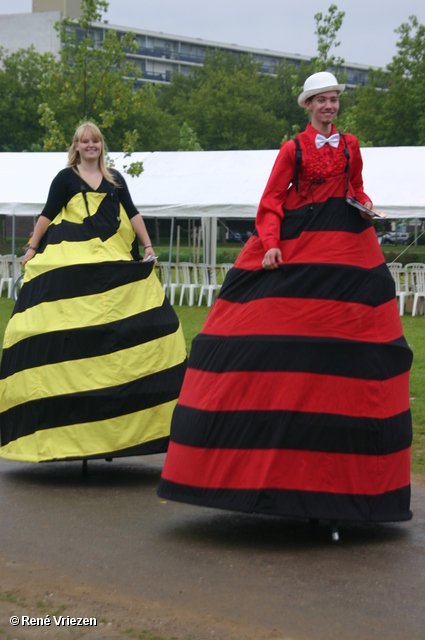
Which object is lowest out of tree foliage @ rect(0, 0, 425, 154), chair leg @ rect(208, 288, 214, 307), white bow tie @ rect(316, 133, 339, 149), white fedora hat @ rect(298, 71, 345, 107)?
chair leg @ rect(208, 288, 214, 307)

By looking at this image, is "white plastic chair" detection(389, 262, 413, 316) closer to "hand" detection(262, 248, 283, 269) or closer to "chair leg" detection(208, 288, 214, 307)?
"chair leg" detection(208, 288, 214, 307)

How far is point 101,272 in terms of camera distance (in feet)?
20.7

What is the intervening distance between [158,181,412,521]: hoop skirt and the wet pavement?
24cm

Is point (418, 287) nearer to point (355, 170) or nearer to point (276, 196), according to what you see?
point (355, 170)

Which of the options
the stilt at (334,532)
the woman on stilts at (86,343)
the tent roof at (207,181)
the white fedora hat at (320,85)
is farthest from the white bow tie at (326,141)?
the tent roof at (207,181)

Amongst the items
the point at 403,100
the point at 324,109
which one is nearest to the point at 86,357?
the point at 324,109

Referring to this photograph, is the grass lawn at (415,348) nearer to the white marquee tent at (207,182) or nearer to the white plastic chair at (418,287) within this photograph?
the white plastic chair at (418,287)

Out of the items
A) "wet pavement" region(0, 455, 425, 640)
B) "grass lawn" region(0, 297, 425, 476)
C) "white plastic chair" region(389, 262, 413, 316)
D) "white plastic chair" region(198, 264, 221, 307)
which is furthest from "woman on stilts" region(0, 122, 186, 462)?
"white plastic chair" region(198, 264, 221, 307)

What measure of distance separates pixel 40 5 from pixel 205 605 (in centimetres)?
11521

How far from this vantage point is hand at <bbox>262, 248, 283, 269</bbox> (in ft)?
16.0

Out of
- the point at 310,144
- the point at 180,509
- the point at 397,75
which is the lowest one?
the point at 180,509

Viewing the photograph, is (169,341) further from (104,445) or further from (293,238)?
(293,238)

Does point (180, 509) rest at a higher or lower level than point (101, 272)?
lower

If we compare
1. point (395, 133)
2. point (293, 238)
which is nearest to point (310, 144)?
point (293, 238)
